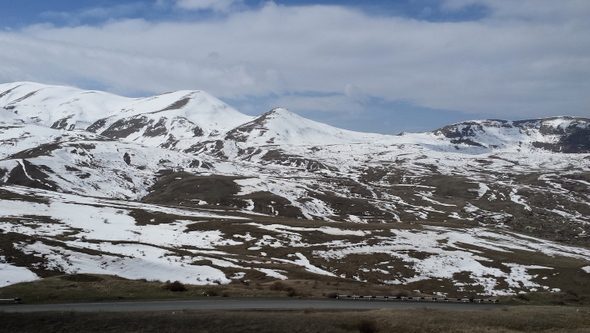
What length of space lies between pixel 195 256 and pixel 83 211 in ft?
185

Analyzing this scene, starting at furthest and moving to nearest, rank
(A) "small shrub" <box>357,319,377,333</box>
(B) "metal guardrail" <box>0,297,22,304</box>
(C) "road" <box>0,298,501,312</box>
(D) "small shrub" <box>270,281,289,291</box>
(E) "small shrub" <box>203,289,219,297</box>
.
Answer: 1. (D) "small shrub" <box>270,281,289,291</box>
2. (E) "small shrub" <box>203,289,219,297</box>
3. (B) "metal guardrail" <box>0,297,22,304</box>
4. (C) "road" <box>0,298,501,312</box>
5. (A) "small shrub" <box>357,319,377,333</box>

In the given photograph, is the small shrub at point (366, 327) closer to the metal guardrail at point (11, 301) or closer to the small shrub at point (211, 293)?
the small shrub at point (211, 293)

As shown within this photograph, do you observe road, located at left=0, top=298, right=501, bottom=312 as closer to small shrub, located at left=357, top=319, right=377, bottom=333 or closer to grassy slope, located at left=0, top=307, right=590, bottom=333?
grassy slope, located at left=0, top=307, right=590, bottom=333

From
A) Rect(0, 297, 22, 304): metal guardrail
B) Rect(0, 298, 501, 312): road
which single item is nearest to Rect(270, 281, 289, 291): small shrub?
Rect(0, 298, 501, 312): road

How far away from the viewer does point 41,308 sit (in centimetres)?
3250

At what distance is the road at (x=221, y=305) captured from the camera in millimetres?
32719

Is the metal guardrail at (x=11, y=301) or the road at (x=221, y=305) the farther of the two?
the metal guardrail at (x=11, y=301)

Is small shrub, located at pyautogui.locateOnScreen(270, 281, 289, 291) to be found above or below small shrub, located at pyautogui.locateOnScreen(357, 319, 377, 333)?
below

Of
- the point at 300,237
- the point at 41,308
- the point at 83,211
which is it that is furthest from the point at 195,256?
the point at 83,211

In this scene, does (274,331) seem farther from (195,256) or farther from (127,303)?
(195,256)

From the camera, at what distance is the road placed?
107ft

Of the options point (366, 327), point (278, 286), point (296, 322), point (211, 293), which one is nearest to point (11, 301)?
point (211, 293)

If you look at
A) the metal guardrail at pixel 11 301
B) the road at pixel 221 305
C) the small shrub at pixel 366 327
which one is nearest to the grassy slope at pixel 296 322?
the small shrub at pixel 366 327

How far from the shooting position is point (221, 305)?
117 ft
